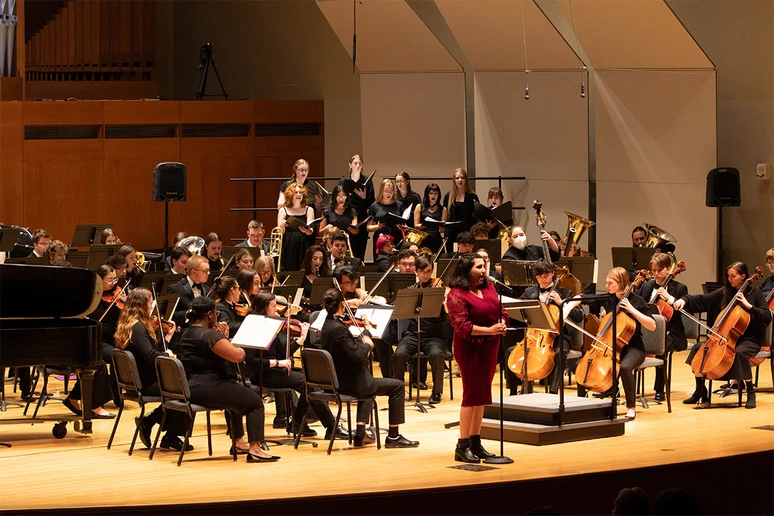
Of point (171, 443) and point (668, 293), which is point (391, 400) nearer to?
point (171, 443)

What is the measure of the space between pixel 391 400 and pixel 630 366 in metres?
1.79

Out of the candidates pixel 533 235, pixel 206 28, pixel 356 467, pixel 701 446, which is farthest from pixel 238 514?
pixel 206 28

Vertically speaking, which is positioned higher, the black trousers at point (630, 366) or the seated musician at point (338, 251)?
Result: the seated musician at point (338, 251)

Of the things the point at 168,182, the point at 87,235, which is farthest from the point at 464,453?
the point at 168,182

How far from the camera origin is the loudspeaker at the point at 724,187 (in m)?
10.6

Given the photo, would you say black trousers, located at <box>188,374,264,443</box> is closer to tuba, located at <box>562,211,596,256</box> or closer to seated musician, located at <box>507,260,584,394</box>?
seated musician, located at <box>507,260,584,394</box>

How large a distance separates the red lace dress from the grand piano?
2.07 m

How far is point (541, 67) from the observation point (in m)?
11.7

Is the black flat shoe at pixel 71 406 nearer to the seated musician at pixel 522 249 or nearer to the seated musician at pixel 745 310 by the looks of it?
the seated musician at pixel 522 249

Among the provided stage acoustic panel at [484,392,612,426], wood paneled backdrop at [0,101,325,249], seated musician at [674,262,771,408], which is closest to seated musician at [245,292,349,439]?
stage acoustic panel at [484,392,612,426]

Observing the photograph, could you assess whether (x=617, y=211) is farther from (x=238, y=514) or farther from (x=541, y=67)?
(x=238, y=514)

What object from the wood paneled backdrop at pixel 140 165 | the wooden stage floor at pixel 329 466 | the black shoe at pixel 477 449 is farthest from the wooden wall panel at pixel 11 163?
the black shoe at pixel 477 449

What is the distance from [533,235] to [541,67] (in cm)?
179

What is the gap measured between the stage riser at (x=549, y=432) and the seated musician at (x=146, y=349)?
185 centimetres
